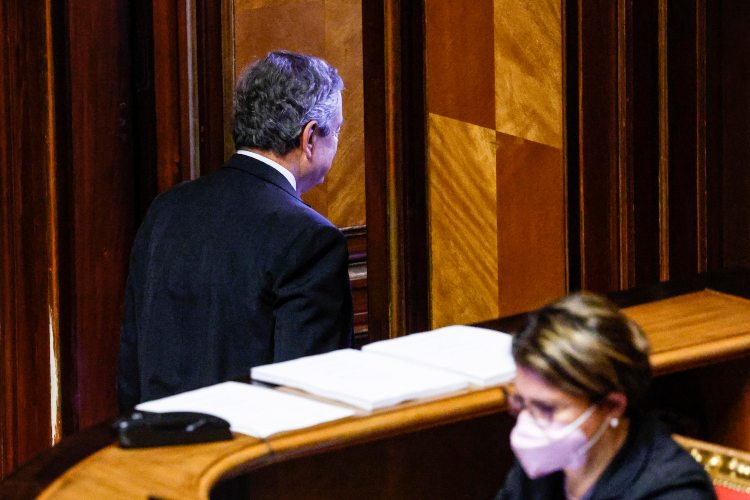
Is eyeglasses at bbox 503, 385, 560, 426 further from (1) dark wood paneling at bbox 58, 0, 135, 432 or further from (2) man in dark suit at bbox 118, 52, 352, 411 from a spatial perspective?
(1) dark wood paneling at bbox 58, 0, 135, 432

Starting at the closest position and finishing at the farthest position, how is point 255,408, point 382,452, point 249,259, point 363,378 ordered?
point 255,408 < point 363,378 < point 382,452 < point 249,259

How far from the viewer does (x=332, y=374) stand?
1.96m

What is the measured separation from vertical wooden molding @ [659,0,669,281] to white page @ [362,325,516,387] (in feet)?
4.57

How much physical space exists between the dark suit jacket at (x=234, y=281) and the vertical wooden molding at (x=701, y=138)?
1351 mm

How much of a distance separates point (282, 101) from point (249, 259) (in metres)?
0.42

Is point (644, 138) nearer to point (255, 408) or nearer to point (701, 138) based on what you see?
point (701, 138)

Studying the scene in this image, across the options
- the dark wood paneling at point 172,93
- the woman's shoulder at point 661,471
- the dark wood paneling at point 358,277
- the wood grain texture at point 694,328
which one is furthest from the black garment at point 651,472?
the dark wood paneling at point 358,277

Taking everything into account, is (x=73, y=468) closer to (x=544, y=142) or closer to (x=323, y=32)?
(x=544, y=142)

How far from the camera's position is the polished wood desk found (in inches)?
62.6

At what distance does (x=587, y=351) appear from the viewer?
1.58 meters

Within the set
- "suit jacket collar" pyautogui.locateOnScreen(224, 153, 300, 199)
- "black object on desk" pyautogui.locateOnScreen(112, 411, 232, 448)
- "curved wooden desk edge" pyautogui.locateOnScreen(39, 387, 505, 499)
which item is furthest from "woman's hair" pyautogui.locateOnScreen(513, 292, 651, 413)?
"suit jacket collar" pyautogui.locateOnScreen(224, 153, 300, 199)

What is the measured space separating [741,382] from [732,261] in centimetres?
121

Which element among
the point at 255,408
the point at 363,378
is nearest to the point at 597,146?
the point at 363,378

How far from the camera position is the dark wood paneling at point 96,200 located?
376cm
